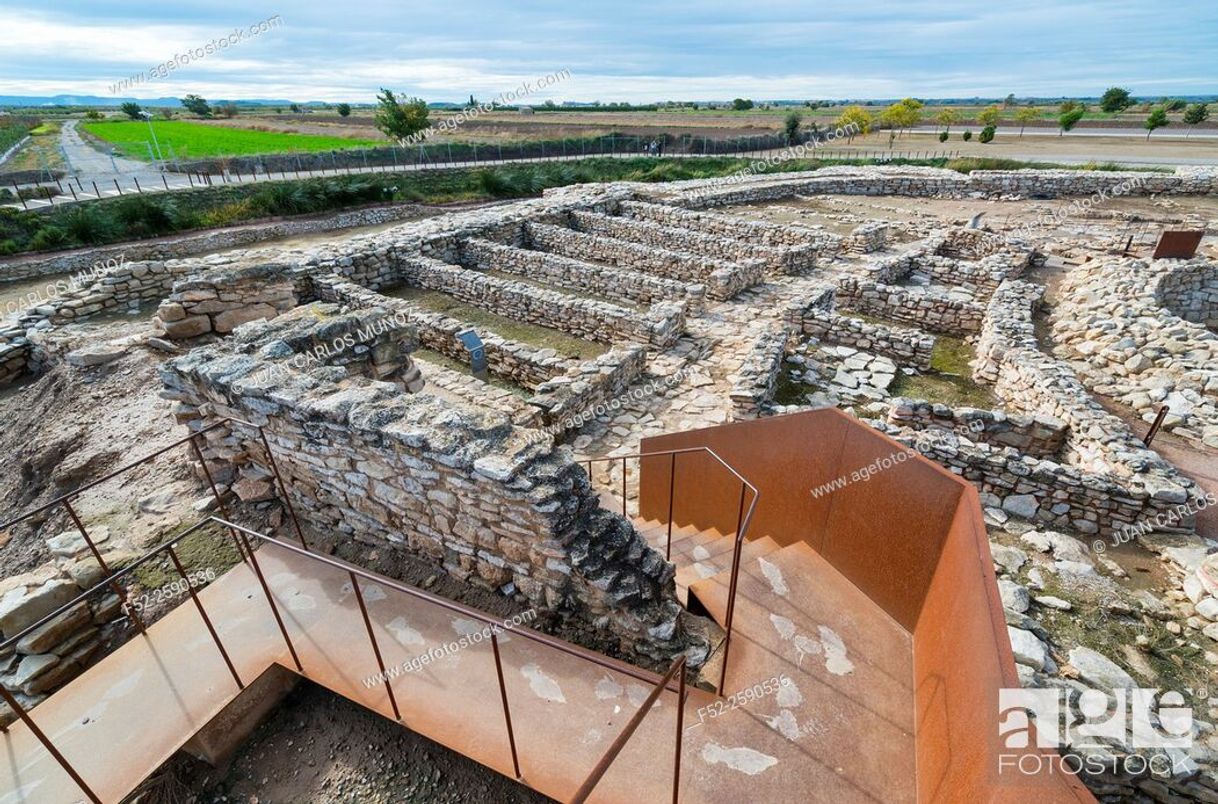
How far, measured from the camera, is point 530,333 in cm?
1134

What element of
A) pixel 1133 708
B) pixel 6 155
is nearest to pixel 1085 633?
pixel 1133 708

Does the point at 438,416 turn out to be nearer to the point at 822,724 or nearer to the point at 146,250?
the point at 822,724

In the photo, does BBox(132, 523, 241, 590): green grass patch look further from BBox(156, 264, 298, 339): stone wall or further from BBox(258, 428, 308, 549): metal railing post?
BBox(156, 264, 298, 339): stone wall

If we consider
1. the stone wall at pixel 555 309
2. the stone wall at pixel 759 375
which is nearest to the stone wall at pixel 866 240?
the stone wall at pixel 759 375

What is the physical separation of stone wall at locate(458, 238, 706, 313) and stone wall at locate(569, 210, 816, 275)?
2.47m

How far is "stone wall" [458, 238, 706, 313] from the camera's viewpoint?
11734mm

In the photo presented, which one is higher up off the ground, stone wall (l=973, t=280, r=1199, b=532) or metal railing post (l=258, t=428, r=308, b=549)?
metal railing post (l=258, t=428, r=308, b=549)

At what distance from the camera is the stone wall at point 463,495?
12.4ft

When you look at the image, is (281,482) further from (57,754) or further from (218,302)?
(218,302)

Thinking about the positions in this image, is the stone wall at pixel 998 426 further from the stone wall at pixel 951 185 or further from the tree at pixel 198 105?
the tree at pixel 198 105

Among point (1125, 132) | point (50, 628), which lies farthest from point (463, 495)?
point (1125, 132)

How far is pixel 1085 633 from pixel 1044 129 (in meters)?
75.2

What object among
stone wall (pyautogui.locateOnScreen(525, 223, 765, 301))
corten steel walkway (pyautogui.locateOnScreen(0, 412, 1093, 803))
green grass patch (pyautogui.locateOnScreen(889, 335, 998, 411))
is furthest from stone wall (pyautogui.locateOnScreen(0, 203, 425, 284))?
green grass patch (pyautogui.locateOnScreen(889, 335, 998, 411))

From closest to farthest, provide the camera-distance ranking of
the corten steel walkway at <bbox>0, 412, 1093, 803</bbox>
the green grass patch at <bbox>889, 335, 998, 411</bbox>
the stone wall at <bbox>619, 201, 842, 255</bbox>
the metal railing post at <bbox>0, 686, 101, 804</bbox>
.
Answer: the metal railing post at <bbox>0, 686, 101, 804</bbox>
the corten steel walkway at <bbox>0, 412, 1093, 803</bbox>
the green grass patch at <bbox>889, 335, 998, 411</bbox>
the stone wall at <bbox>619, 201, 842, 255</bbox>
